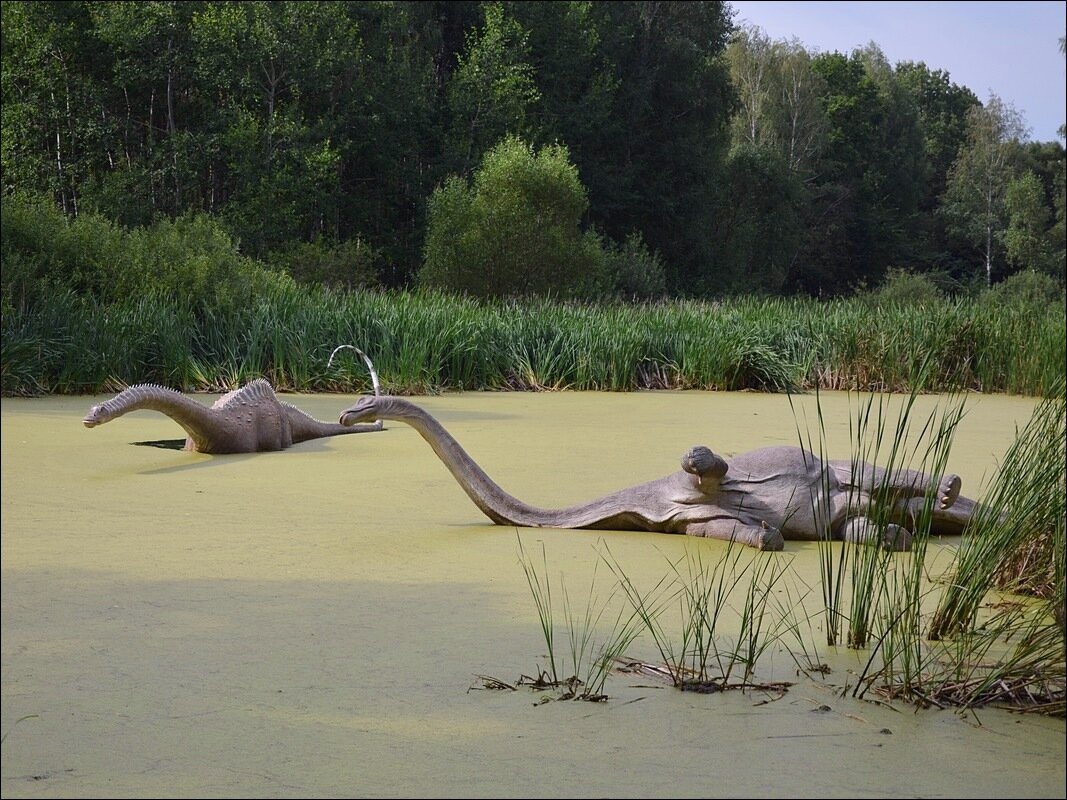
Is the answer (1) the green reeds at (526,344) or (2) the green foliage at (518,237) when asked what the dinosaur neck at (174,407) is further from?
(2) the green foliage at (518,237)

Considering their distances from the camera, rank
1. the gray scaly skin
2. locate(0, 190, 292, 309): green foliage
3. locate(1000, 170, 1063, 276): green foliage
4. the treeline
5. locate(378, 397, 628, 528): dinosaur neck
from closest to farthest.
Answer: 1. locate(378, 397, 628, 528): dinosaur neck
2. the gray scaly skin
3. locate(0, 190, 292, 309): green foliage
4. the treeline
5. locate(1000, 170, 1063, 276): green foliage

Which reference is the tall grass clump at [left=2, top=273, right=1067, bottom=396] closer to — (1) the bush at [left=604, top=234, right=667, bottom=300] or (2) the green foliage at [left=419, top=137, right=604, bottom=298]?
(2) the green foliage at [left=419, top=137, right=604, bottom=298]

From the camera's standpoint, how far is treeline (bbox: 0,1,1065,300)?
24.7 metres

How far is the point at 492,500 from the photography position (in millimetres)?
4121

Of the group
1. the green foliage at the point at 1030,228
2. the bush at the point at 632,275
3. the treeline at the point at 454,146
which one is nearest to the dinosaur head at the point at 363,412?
the treeline at the point at 454,146

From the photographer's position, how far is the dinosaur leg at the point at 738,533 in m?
3.72

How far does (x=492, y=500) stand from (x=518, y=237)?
64.7 feet

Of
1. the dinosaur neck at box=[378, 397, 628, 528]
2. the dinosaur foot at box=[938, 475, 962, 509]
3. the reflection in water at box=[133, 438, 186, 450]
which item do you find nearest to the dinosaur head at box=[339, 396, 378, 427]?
the dinosaur neck at box=[378, 397, 628, 528]

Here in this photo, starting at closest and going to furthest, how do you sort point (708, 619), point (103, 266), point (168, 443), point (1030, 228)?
point (708, 619), point (168, 443), point (103, 266), point (1030, 228)

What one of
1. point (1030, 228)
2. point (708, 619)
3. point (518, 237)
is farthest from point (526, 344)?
point (1030, 228)

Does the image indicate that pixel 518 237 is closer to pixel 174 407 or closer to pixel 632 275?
pixel 632 275

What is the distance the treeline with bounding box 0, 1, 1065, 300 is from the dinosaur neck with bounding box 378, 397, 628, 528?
1517 cm

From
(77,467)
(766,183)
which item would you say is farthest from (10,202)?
(766,183)

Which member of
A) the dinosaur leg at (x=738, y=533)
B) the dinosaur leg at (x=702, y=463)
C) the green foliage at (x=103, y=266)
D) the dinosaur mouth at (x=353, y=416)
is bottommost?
the dinosaur leg at (x=738, y=533)
